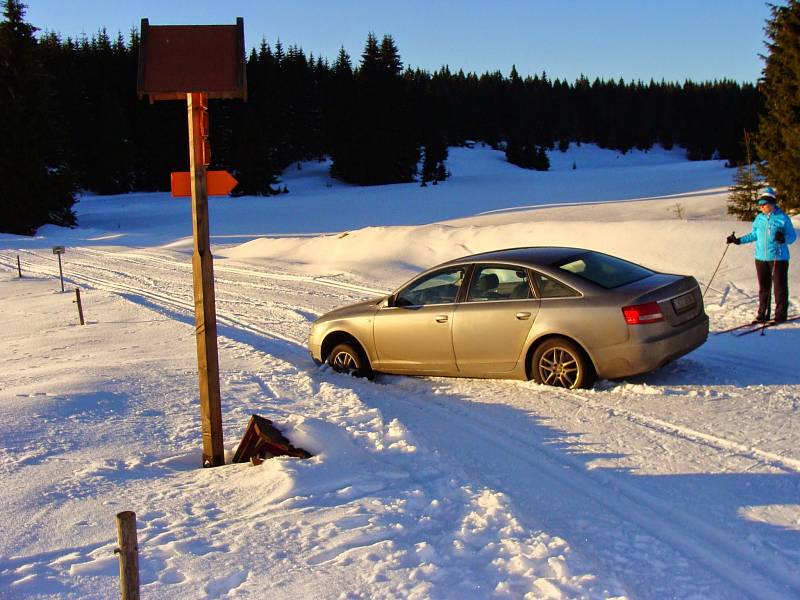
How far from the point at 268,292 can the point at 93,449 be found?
9507 millimetres

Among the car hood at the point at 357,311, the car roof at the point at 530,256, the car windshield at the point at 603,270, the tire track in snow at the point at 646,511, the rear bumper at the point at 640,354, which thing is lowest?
the tire track in snow at the point at 646,511

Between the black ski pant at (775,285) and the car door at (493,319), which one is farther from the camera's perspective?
the black ski pant at (775,285)

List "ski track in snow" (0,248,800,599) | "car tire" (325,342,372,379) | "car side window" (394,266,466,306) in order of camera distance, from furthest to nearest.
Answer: "car tire" (325,342,372,379) → "car side window" (394,266,466,306) → "ski track in snow" (0,248,800,599)

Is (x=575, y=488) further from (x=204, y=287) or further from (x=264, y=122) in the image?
(x=264, y=122)

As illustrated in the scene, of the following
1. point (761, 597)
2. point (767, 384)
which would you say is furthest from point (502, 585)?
A: point (767, 384)

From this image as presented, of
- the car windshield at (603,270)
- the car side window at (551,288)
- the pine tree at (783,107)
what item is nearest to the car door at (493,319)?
the car side window at (551,288)

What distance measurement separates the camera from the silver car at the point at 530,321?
7.19 meters

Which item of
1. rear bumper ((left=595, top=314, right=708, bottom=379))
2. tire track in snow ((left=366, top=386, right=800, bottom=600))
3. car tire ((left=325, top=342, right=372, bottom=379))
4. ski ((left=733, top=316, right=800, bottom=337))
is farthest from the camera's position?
ski ((left=733, top=316, right=800, bottom=337))

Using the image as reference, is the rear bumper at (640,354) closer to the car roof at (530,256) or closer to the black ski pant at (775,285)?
the car roof at (530,256)

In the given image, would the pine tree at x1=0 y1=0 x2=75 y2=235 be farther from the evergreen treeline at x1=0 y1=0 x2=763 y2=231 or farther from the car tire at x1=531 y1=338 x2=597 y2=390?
the car tire at x1=531 y1=338 x2=597 y2=390

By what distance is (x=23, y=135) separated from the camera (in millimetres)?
40844

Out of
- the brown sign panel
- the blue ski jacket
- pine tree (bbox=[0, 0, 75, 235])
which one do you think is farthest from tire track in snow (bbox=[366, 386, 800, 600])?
Answer: pine tree (bbox=[0, 0, 75, 235])

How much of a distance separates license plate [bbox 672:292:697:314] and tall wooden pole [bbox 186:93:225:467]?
4223 mm

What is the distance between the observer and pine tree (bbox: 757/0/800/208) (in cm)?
2309
